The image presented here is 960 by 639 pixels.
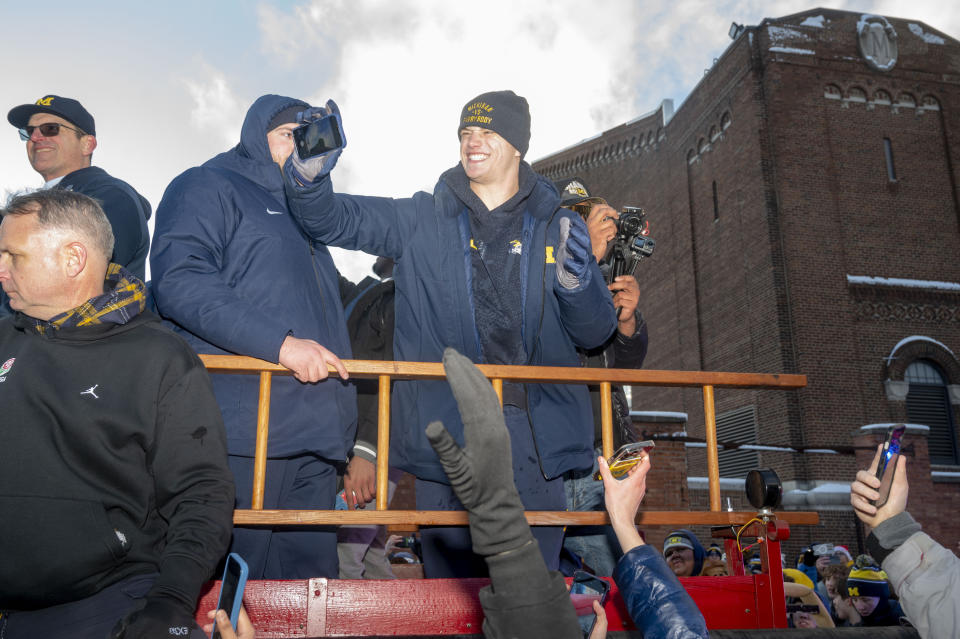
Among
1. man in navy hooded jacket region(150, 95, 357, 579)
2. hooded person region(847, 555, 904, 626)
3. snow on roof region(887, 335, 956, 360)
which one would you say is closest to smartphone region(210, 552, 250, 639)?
man in navy hooded jacket region(150, 95, 357, 579)

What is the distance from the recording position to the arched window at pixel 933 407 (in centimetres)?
1747

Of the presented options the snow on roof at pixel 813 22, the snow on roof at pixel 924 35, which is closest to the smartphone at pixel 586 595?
the snow on roof at pixel 813 22

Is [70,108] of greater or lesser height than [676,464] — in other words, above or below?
above

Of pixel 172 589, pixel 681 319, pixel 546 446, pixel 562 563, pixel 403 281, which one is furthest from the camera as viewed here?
pixel 681 319

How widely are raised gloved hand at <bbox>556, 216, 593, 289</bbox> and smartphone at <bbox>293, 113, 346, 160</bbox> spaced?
3.03ft

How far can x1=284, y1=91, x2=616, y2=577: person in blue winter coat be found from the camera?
306 cm

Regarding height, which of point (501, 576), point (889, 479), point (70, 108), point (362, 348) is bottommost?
point (501, 576)

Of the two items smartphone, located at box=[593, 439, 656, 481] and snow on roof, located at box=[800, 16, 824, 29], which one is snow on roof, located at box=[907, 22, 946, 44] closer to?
snow on roof, located at box=[800, 16, 824, 29]

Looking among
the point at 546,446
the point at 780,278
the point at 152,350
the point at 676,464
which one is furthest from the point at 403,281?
the point at 780,278

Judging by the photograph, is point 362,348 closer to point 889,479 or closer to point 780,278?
point 889,479

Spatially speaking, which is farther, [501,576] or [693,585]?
[693,585]

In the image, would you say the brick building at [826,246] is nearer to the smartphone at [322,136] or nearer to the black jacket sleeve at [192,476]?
the smartphone at [322,136]

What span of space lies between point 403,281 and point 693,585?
5.51 feet

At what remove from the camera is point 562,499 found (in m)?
3.12
